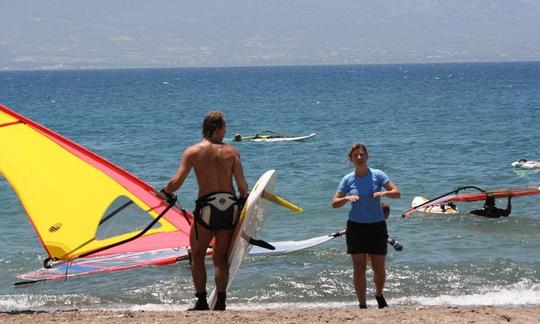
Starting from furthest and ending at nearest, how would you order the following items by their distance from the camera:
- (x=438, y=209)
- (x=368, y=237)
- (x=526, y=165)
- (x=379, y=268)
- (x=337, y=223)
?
(x=526, y=165)
(x=438, y=209)
(x=337, y=223)
(x=379, y=268)
(x=368, y=237)

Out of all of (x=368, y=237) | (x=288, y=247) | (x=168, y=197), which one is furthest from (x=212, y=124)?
(x=288, y=247)

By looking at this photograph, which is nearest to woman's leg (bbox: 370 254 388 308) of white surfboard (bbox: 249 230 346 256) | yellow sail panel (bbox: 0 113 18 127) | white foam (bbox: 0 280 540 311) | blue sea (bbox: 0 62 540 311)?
white foam (bbox: 0 280 540 311)

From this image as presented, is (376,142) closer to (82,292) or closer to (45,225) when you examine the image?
(82,292)

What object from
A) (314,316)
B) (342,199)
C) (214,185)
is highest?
(214,185)

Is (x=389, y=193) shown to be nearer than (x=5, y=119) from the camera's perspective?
Yes

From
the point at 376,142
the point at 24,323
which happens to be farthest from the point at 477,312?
the point at 376,142

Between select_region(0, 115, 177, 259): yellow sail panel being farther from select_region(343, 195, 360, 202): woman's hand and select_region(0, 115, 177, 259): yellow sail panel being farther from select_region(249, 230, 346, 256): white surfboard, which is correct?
select_region(249, 230, 346, 256): white surfboard

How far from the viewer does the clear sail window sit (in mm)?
8703

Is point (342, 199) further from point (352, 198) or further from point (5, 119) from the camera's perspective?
point (5, 119)

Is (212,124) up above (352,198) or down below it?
above

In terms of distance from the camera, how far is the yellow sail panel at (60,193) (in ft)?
28.2

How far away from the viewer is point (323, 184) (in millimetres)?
19969

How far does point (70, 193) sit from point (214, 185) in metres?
2.13

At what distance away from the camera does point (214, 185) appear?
7055mm
